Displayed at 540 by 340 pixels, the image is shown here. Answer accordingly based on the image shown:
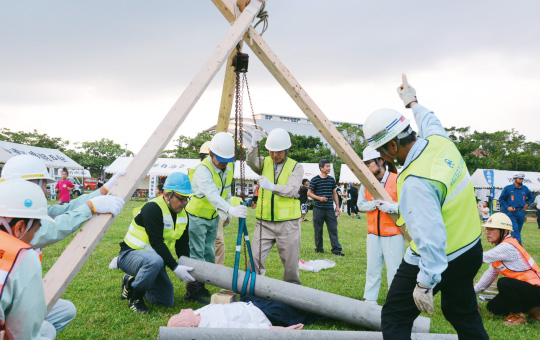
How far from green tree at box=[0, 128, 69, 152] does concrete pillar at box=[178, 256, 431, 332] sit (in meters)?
55.4

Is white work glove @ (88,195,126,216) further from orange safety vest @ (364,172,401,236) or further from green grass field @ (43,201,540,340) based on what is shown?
orange safety vest @ (364,172,401,236)

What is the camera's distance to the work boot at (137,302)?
4744mm

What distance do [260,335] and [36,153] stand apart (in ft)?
96.7

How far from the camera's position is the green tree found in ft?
171

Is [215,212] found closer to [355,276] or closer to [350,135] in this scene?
[355,276]

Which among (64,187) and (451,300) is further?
(64,187)

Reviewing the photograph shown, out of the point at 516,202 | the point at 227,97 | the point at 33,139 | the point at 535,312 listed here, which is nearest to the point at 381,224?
the point at 535,312

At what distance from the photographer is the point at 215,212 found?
5.65m

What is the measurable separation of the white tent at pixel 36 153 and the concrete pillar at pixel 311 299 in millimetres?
22567

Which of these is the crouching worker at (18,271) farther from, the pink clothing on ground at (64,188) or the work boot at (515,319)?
the pink clothing on ground at (64,188)

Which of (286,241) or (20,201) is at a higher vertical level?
(20,201)

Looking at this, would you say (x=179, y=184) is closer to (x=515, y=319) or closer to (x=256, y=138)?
(x=256, y=138)

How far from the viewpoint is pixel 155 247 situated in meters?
4.79

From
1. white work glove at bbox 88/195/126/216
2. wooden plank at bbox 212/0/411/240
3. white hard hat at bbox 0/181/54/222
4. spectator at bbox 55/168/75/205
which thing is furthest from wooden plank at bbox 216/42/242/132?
spectator at bbox 55/168/75/205
